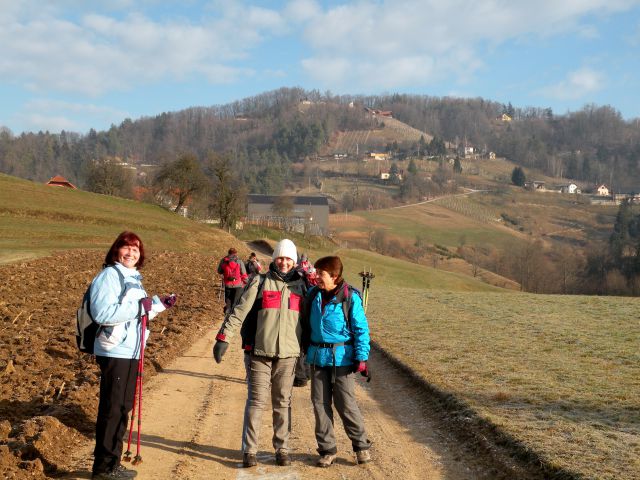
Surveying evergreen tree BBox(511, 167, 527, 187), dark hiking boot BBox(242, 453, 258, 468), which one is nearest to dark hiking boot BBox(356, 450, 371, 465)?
dark hiking boot BBox(242, 453, 258, 468)

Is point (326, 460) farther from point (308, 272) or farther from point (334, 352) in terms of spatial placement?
Result: point (308, 272)

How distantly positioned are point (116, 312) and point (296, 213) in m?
111

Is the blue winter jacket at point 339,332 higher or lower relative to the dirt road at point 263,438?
higher

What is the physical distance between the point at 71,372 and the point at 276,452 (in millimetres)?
4756

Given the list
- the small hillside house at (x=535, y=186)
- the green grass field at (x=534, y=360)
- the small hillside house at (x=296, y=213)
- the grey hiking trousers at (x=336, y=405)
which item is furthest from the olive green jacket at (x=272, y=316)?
the small hillside house at (x=535, y=186)

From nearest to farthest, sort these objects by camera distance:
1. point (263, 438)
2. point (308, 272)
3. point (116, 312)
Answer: point (116, 312), point (263, 438), point (308, 272)

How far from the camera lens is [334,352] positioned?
25.0 ft

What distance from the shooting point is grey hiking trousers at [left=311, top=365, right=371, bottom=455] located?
7691 millimetres

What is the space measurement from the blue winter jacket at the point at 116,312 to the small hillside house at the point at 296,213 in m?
96.0

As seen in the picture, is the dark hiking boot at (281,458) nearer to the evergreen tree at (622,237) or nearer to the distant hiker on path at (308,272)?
the distant hiker on path at (308,272)

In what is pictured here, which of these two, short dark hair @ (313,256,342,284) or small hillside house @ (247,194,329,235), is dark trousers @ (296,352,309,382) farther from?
small hillside house @ (247,194,329,235)

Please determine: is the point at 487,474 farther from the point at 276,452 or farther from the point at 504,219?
the point at 504,219

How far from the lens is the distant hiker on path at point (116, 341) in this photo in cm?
655

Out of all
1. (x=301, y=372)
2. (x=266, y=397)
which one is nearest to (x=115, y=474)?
(x=266, y=397)
